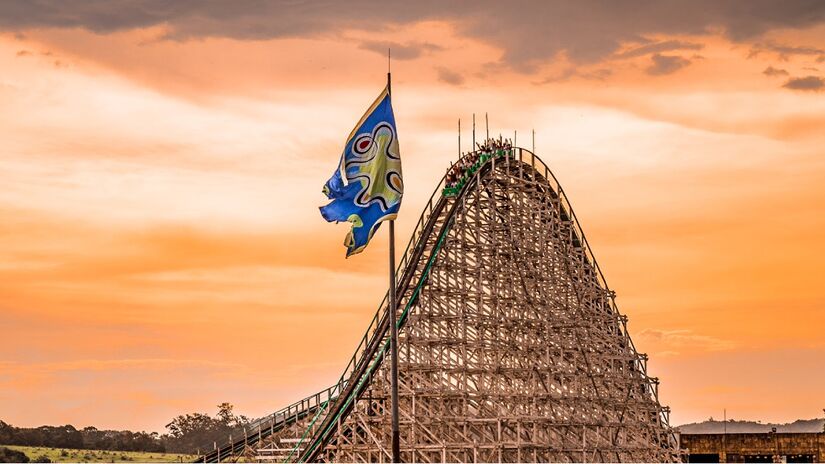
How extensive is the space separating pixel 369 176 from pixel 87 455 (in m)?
62.8

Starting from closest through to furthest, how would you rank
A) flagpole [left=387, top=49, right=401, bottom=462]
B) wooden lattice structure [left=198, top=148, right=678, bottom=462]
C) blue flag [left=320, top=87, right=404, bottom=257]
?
flagpole [left=387, top=49, right=401, bottom=462] < blue flag [left=320, top=87, right=404, bottom=257] < wooden lattice structure [left=198, top=148, right=678, bottom=462]

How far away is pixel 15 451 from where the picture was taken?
8012cm

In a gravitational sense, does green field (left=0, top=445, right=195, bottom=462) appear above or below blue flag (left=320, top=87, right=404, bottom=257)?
below

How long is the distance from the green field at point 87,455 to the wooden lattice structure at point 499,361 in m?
34.1

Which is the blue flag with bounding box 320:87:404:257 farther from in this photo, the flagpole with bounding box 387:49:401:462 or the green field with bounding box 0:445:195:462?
the green field with bounding box 0:445:195:462

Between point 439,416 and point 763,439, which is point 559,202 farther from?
point 763,439

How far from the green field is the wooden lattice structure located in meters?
34.1

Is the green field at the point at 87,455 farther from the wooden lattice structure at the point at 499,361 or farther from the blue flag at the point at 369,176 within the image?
the blue flag at the point at 369,176

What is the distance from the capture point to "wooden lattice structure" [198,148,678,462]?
3803 cm

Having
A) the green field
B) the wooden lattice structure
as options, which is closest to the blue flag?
the wooden lattice structure

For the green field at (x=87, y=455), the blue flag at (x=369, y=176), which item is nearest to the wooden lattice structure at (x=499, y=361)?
the blue flag at (x=369, y=176)

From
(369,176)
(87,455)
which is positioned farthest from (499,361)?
(87,455)

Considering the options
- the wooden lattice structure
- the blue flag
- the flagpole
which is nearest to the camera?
the flagpole

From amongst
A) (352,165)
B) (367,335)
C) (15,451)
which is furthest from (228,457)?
(15,451)
